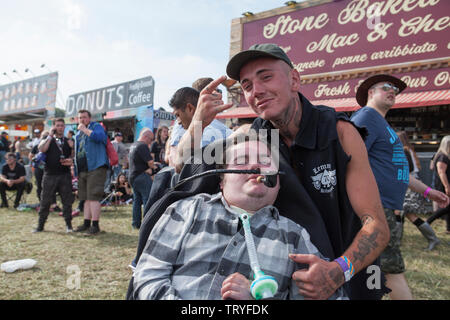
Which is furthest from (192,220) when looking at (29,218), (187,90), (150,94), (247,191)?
(150,94)

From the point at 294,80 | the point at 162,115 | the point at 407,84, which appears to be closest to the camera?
the point at 294,80

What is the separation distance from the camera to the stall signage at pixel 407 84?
353 inches

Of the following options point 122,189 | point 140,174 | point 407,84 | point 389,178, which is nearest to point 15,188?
point 122,189

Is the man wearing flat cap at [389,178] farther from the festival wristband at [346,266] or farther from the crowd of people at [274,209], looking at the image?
the festival wristband at [346,266]

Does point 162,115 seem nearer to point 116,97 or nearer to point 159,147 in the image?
point 116,97

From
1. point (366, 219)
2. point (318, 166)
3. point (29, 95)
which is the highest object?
point (29, 95)

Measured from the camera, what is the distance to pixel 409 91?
9.37 m

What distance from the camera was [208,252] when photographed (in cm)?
139

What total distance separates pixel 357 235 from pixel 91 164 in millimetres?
4980

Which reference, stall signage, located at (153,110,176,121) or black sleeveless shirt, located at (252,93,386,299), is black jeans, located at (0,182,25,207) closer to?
stall signage, located at (153,110,176,121)

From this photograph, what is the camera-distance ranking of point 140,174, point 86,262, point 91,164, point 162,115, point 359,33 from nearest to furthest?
point 86,262, point 91,164, point 140,174, point 359,33, point 162,115

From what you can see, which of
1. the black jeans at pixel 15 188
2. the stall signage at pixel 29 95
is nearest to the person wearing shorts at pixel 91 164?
the black jeans at pixel 15 188
